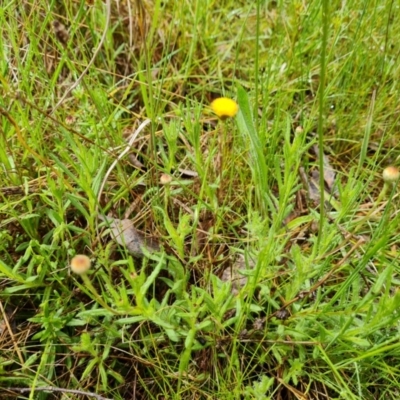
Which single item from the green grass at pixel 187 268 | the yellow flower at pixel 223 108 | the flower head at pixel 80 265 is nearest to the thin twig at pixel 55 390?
the green grass at pixel 187 268

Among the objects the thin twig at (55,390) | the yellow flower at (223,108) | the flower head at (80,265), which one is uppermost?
the yellow flower at (223,108)

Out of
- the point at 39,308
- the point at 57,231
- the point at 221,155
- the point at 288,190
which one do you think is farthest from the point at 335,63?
the point at 39,308

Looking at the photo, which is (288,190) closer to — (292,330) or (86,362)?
(292,330)

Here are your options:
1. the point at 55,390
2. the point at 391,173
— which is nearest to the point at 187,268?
the point at 55,390

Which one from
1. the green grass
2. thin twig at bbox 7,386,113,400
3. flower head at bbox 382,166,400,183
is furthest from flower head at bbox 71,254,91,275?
flower head at bbox 382,166,400,183

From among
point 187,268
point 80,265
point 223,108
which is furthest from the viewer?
point 187,268

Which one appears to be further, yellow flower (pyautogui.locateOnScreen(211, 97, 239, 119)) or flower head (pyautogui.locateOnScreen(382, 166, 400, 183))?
yellow flower (pyautogui.locateOnScreen(211, 97, 239, 119))

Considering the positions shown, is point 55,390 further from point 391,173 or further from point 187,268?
point 391,173

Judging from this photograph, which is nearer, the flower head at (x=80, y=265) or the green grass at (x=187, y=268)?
the flower head at (x=80, y=265)

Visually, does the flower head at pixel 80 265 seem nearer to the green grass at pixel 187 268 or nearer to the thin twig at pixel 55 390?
the green grass at pixel 187 268

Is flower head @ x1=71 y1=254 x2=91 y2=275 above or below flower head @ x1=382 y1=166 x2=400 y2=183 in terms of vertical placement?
below

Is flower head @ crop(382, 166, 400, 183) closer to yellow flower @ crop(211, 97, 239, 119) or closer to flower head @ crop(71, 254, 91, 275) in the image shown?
yellow flower @ crop(211, 97, 239, 119)
